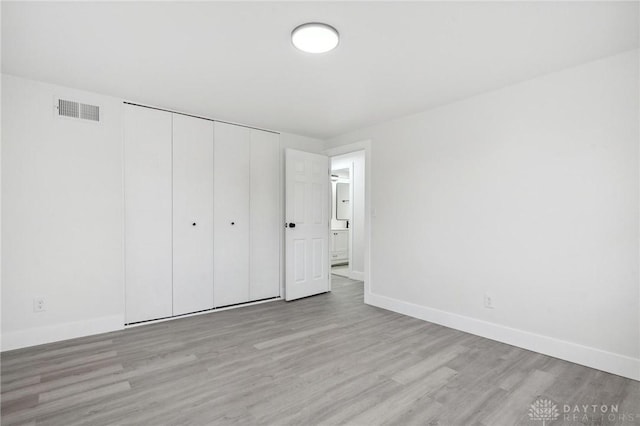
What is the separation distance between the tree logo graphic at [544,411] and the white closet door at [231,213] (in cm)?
330

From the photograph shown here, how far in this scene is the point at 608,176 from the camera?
8.00ft

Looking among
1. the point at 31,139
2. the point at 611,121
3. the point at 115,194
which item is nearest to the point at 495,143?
the point at 611,121

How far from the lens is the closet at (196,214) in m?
3.46

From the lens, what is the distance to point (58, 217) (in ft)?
9.89

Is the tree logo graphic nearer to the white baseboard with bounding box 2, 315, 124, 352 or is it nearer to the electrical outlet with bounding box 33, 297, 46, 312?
the white baseboard with bounding box 2, 315, 124, 352

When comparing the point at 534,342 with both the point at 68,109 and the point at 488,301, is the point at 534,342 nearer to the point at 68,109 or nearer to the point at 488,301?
the point at 488,301

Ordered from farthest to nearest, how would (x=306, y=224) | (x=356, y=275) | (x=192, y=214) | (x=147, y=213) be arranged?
(x=356, y=275), (x=306, y=224), (x=192, y=214), (x=147, y=213)

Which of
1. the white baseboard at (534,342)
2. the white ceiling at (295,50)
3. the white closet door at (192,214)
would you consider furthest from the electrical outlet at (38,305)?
the white baseboard at (534,342)

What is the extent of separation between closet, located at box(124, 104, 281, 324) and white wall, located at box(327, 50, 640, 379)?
6.21 feet

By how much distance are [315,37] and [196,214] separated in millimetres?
2586

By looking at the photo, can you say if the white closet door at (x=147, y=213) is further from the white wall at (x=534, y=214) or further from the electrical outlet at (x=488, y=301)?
the electrical outlet at (x=488, y=301)

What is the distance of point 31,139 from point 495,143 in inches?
173

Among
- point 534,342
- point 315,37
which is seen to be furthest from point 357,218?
point 315,37

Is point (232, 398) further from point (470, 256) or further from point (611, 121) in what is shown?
point (611, 121)
